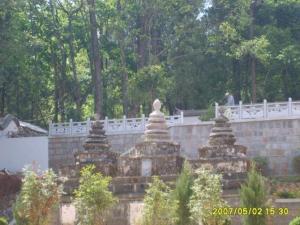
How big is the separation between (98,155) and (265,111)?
1021 cm

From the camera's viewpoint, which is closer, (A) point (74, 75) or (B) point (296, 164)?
(B) point (296, 164)

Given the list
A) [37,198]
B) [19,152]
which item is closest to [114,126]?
[19,152]

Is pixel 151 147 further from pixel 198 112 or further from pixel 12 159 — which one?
pixel 198 112

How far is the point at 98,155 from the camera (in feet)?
69.8

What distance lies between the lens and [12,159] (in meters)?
27.9

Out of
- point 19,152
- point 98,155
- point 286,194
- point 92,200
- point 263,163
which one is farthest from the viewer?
point 263,163

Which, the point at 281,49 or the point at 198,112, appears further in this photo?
the point at 281,49

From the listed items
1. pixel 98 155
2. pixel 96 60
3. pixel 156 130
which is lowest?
pixel 98 155

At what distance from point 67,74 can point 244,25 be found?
10831 mm

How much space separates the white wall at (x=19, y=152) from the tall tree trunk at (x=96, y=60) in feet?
29.1

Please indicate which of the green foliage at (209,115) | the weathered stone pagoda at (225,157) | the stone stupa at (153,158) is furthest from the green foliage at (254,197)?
the green foliage at (209,115)

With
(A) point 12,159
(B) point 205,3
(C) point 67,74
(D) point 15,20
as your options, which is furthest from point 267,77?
(A) point 12,159

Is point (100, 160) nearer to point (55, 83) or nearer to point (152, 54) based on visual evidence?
point (152, 54)

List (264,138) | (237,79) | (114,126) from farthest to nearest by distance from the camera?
(237,79) < (114,126) < (264,138)
